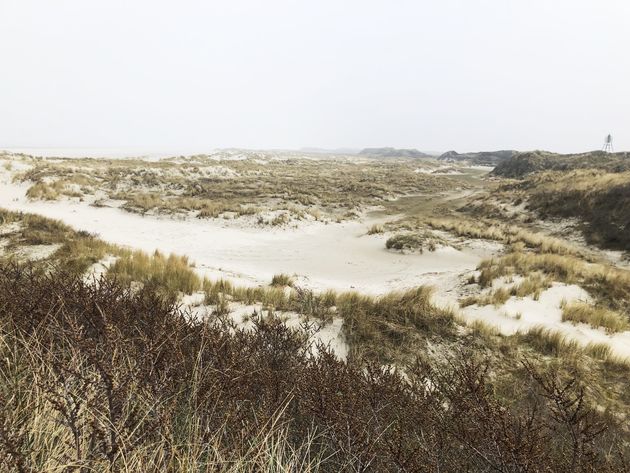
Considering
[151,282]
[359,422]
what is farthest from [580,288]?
[151,282]

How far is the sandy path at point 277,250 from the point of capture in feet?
34.6

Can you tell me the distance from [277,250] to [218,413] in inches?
459

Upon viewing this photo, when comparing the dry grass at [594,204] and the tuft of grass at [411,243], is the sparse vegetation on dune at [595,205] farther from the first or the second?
the tuft of grass at [411,243]

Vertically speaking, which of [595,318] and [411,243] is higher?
[595,318]

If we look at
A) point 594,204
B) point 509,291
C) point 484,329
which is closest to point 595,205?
point 594,204

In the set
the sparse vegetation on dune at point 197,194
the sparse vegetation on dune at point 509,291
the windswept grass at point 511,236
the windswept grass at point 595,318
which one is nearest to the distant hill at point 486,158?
the sparse vegetation on dune at point 197,194

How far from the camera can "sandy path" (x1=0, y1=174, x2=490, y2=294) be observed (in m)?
10.5

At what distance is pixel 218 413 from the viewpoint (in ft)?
7.60

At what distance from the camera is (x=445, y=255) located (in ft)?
44.3

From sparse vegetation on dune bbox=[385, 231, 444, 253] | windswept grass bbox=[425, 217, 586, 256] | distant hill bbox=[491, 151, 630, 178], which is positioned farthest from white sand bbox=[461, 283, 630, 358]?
distant hill bbox=[491, 151, 630, 178]

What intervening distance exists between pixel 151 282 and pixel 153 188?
76.5ft

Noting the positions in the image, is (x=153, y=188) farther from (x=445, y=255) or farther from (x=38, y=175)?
(x=445, y=255)

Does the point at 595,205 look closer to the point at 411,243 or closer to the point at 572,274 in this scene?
the point at 411,243

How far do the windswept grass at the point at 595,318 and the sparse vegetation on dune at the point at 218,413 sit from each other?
10.9 ft
